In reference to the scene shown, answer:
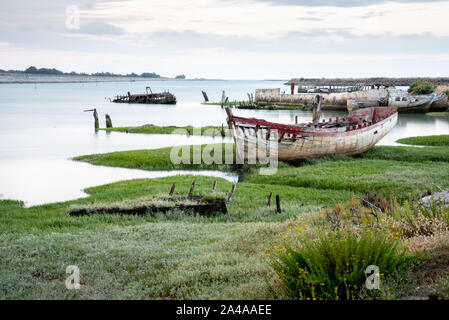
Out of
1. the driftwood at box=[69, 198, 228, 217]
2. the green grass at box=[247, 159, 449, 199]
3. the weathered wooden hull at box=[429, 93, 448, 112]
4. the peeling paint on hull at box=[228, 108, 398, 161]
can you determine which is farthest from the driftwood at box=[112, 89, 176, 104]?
the driftwood at box=[69, 198, 228, 217]

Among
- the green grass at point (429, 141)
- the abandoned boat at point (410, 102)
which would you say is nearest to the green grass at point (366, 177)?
the green grass at point (429, 141)

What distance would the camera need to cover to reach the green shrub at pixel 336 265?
7004 millimetres

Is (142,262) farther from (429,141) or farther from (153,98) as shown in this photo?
(153,98)

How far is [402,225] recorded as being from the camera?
9750 millimetres

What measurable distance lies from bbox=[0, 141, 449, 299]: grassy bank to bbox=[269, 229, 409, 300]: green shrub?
35 millimetres

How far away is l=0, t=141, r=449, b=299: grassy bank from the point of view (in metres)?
7.68

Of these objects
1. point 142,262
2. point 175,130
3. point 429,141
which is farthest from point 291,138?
point 175,130

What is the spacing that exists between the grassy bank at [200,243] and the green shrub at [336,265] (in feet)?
0.12

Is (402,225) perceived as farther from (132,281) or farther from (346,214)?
(132,281)

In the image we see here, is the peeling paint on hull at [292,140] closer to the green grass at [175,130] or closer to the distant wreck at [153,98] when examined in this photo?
the green grass at [175,130]

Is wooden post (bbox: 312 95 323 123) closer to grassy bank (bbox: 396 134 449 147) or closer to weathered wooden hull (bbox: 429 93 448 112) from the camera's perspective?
grassy bank (bbox: 396 134 449 147)
